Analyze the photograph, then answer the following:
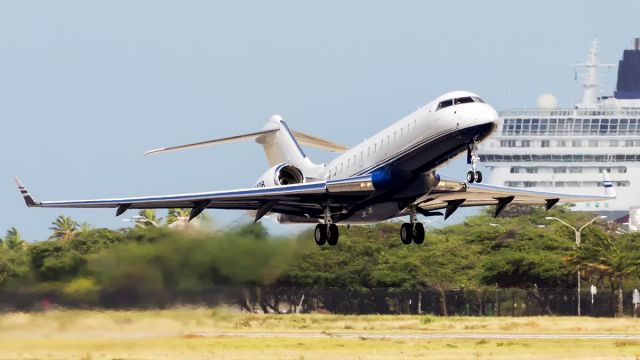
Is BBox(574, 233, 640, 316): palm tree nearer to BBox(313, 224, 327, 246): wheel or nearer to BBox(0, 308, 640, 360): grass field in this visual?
BBox(0, 308, 640, 360): grass field

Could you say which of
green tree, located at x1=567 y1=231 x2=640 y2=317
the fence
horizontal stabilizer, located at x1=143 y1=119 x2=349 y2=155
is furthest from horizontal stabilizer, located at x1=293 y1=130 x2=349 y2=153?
green tree, located at x1=567 y1=231 x2=640 y2=317

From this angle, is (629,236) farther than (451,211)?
Yes

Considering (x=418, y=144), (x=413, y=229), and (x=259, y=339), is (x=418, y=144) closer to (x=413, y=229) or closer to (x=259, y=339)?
(x=413, y=229)

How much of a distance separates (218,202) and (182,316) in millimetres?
4792

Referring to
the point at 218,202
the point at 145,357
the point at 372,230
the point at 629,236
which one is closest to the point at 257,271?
the point at 218,202

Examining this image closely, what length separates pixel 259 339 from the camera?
186 feet

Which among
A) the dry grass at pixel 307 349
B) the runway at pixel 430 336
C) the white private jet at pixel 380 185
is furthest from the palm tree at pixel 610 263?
the white private jet at pixel 380 185

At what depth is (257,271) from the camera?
164 feet

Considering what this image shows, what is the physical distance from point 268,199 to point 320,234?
2.16 metres

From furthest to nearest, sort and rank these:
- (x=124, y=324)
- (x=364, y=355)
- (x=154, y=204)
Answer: (x=364, y=355) < (x=154, y=204) < (x=124, y=324)

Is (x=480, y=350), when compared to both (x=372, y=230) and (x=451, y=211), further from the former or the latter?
(x=372, y=230)

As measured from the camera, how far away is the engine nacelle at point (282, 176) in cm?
4825

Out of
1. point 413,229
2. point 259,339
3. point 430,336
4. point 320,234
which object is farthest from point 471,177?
point 430,336

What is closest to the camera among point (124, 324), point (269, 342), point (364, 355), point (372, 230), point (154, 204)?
point (124, 324)
